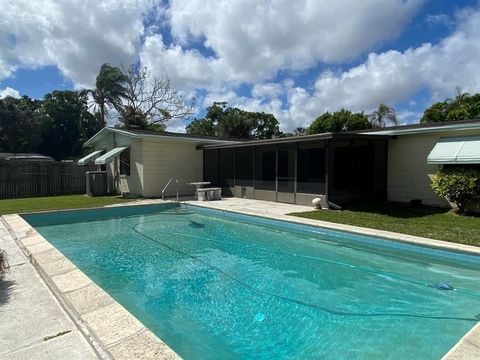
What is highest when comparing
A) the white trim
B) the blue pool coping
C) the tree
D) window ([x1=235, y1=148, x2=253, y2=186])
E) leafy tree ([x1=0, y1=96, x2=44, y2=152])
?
the tree

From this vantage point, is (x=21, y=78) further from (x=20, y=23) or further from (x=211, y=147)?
(x=211, y=147)

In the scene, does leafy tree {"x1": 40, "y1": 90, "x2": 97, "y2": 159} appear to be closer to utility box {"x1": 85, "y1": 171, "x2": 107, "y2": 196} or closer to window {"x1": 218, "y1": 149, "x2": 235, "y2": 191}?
utility box {"x1": 85, "y1": 171, "x2": 107, "y2": 196}

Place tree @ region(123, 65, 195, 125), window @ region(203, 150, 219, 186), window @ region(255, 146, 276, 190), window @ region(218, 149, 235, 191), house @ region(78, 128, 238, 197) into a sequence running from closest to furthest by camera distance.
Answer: window @ region(255, 146, 276, 190), house @ region(78, 128, 238, 197), window @ region(218, 149, 235, 191), window @ region(203, 150, 219, 186), tree @ region(123, 65, 195, 125)

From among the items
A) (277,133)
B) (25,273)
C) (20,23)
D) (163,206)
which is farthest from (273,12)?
(277,133)

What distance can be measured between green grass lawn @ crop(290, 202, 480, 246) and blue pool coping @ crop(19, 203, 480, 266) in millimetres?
687

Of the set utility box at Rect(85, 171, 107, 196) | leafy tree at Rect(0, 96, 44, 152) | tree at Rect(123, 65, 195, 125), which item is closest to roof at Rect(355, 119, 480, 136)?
utility box at Rect(85, 171, 107, 196)

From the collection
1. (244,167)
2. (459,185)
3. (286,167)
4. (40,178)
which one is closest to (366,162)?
(286,167)

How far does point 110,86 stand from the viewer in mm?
34219

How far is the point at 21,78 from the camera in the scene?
25.0m

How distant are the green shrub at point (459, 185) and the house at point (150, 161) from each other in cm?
1113

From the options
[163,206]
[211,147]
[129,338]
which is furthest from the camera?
[211,147]

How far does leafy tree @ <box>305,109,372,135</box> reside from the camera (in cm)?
3506

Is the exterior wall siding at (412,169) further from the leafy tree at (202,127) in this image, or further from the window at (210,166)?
the leafy tree at (202,127)

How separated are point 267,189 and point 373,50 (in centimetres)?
996
